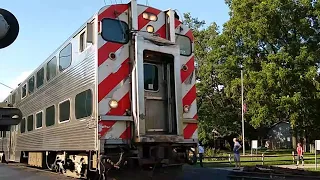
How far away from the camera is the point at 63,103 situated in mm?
11516

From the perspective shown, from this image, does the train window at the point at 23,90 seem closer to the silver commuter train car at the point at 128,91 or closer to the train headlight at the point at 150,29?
the silver commuter train car at the point at 128,91

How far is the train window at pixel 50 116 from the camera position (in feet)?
41.1

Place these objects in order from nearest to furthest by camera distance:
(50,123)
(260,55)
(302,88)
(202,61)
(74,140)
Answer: (74,140), (50,123), (302,88), (260,55), (202,61)

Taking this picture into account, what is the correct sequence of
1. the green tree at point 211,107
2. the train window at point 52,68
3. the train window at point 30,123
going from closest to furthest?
the train window at point 52,68, the train window at point 30,123, the green tree at point 211,107

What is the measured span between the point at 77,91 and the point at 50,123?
2903 millimetres

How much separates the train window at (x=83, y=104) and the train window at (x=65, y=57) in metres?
1.46

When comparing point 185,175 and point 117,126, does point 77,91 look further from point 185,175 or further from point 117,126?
point 185,175

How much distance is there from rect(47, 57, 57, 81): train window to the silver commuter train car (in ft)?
5.46

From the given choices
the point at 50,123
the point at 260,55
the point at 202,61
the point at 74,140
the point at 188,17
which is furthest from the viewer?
the point at 188,17

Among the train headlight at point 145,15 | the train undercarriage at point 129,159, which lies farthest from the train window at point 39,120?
the train headlight at point 145,15

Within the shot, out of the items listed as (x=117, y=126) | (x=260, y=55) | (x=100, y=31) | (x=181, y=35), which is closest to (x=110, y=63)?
(x=100, y=31)

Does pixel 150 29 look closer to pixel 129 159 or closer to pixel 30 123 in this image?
pixel 129 159

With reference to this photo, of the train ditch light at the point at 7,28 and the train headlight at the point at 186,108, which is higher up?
the train ditch light at the point at 7,28

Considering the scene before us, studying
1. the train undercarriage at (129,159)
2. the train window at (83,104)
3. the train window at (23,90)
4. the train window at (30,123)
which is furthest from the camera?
the train window at (23,90)
